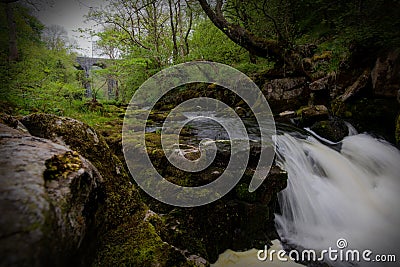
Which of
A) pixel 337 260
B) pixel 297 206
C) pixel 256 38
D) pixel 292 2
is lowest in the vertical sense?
pixel 337 260

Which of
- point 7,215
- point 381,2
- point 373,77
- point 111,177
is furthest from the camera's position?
point 373,77

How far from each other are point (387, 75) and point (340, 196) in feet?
13.2

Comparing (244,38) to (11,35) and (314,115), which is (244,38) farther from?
(11,35)

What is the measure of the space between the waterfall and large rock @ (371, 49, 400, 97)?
4.98 feet

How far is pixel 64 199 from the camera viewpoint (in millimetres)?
1029

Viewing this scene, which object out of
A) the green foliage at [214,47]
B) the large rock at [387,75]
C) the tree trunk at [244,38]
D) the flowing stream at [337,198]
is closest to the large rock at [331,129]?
the flowing stream at [337,198]

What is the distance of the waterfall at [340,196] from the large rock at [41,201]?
2.93 m

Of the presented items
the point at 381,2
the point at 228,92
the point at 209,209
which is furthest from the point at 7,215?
the point at 228,92

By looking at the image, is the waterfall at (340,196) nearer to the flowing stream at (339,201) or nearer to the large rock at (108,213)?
the flowing stream at (339,201)

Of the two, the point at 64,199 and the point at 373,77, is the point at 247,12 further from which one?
the point at 64,199

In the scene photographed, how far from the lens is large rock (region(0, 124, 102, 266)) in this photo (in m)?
0.75

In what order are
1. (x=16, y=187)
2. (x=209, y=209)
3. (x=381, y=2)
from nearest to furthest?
1. (x=16, y=187)
2. (x=209, y=209)
3. (x=381, y=2)

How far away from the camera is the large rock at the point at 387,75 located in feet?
17.9

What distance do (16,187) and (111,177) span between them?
1107 mm
